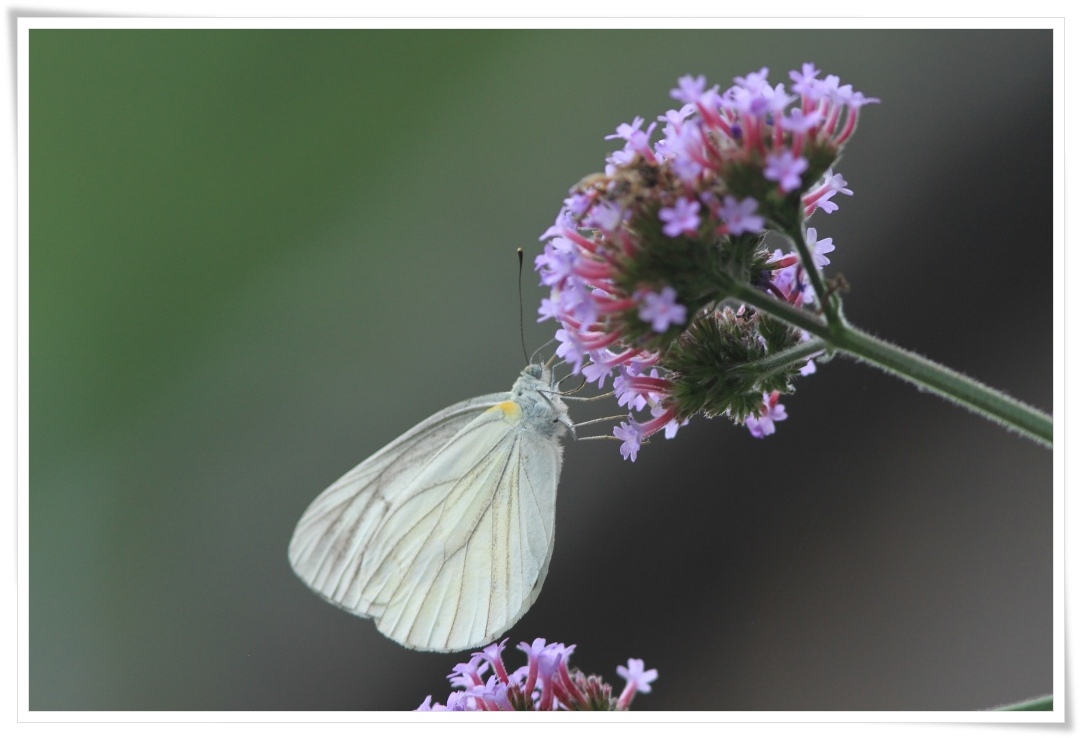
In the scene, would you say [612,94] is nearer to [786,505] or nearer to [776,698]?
[786,505]

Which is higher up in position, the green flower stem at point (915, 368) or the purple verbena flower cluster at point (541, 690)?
the green flower stem at point (915, 368)

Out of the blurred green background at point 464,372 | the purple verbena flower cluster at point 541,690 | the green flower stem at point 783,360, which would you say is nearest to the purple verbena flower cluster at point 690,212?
the green flower stem at point 783,360

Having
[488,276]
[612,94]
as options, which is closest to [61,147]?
[488,276]

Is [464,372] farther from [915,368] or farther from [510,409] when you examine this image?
[915,368]

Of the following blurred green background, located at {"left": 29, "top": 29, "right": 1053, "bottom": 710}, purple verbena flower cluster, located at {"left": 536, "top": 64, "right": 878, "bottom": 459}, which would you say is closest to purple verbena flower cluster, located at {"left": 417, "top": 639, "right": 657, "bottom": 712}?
purple verbena flower cluster, located at {"left": 536, "top": 64, "right": 878, "bottom": 459}

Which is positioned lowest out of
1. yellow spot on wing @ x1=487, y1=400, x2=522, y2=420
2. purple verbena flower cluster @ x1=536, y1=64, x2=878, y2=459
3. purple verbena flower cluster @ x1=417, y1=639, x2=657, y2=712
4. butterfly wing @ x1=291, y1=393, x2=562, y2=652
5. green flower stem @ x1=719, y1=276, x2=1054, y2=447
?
purple verbena flower cluster @ x1=417, y1=639, x2=657, y2=712

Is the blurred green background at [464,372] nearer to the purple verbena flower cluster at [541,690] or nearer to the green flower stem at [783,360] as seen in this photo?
the purple verbena flower cluster at [541,690]

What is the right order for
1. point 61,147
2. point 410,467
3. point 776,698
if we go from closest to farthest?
point 410,467 → point 61,147 → point 776,698

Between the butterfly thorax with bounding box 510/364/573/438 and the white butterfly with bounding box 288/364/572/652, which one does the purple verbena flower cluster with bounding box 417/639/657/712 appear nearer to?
the white butterfly with bounding box 288/364/572/652
